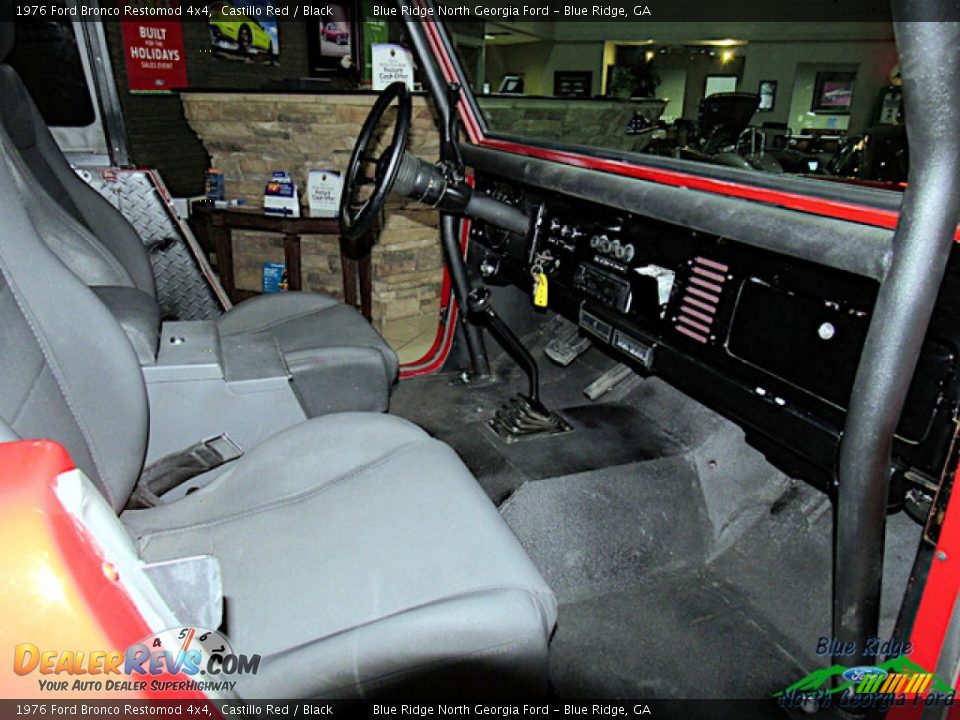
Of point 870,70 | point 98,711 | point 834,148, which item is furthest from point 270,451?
point 834,148

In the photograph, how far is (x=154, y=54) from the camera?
3715 mm

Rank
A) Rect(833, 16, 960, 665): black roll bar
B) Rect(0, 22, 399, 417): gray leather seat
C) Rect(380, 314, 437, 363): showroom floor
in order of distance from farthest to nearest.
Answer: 1. Rect(380, 314, 437, 363): showroom floor
2. Rect(0, 22, 399, 417): gray leather seat
3. Rect(833, 16, 960, 665): black roll bar

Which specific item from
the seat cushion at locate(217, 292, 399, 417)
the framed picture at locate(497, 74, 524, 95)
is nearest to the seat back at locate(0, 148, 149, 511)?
the seat cushion at locate(217, 292, 399, 417)

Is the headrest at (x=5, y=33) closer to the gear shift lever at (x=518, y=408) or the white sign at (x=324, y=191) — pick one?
the gear shift lever at (x=518, y=408)

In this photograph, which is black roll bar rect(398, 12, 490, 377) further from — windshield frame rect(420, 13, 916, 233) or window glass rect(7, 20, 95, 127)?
window glass rect(7, 20, 95, 127)

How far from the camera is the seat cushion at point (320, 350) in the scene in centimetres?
162

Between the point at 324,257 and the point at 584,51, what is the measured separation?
2.15 metres

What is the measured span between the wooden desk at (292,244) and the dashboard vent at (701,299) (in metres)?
2.17

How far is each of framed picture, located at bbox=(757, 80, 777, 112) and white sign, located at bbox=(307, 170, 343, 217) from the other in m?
2.21

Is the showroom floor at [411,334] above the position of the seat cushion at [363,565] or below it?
below

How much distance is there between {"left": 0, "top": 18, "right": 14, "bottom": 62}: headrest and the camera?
139cm

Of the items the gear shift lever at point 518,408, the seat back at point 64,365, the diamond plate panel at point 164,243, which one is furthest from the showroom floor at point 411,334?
the seat back at point 64,365

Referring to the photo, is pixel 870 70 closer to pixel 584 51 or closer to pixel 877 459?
pixel 877 459

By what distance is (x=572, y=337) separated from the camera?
2.31m
